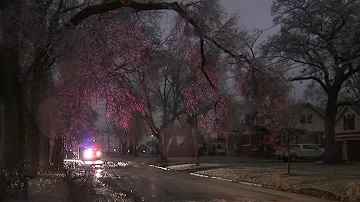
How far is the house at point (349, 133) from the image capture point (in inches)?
1960

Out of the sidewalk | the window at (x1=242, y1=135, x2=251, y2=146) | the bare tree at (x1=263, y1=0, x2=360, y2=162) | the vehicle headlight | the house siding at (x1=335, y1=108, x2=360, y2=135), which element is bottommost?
the sidewalk

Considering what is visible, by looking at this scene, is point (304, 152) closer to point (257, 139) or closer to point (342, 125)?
point (342, 125)

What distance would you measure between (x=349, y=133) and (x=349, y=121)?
4.17ft

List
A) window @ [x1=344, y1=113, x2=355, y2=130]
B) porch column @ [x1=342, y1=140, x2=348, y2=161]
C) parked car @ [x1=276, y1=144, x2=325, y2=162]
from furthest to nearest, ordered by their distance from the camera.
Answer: porch column @ [x1=342, y1=140, x2=348, y2=161] → window @ [x1=344, y1=113, x2=355, y2=130] → parked car @ [x1=276, y1=144, x2=325, y2=162]

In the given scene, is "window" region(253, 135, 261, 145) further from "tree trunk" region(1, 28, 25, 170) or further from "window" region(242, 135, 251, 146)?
"tree trunk" region(1, 28, 25, 170)

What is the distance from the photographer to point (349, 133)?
50594 millimetres

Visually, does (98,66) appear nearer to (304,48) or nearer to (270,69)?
(270,69)

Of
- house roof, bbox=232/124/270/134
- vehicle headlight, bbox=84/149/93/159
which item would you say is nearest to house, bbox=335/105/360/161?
house roof, bbox=232/124/270/134

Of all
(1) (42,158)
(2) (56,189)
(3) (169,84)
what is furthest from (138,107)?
(3) (169,84)

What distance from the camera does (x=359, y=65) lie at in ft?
121

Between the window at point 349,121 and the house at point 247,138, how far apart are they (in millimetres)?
8956

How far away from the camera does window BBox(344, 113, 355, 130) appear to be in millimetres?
50406

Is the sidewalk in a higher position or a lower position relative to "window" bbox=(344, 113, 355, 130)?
lower

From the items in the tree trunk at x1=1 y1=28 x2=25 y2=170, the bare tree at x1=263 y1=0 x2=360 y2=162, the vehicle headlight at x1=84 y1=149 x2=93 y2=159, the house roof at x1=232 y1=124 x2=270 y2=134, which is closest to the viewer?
the tree trunk at x1=1 y1=28 x2=25 y2=170
